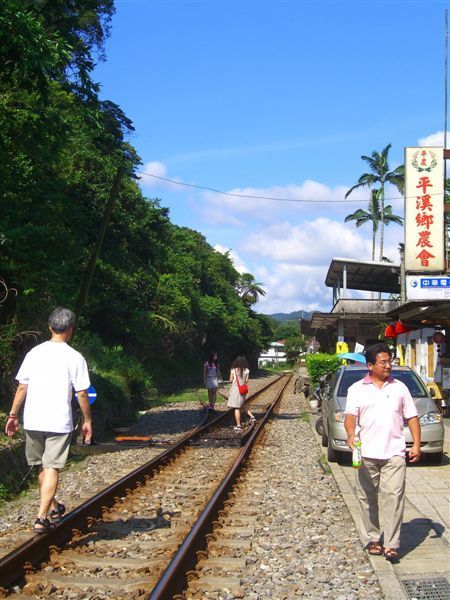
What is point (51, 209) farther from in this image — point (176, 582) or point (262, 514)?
point (176, 582)

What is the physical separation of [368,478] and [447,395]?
12.5 meters

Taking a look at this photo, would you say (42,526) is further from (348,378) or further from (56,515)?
(348,378)

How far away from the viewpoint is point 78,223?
47.8 ft

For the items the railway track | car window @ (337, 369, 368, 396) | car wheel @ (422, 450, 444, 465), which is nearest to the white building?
car window @ (337, 369, 368, 396)

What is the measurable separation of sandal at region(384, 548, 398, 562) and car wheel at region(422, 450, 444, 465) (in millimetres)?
5191

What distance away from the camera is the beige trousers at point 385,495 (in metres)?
5.33

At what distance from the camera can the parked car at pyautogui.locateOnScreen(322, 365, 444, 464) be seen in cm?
1012

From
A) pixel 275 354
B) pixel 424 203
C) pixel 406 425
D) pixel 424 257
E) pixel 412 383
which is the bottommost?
pixel 406 425

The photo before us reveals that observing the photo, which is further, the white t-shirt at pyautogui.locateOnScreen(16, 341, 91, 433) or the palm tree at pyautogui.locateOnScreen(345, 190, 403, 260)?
the palm tree at pyautogui.locateOnScreen(345, 190, 403, 260)

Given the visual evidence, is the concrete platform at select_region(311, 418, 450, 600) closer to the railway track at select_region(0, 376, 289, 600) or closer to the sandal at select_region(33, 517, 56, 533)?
the railway track at select_region(0, 376, 289, 600)

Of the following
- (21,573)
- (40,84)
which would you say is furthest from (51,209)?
(21,573)

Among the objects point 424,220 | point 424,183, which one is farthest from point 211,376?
point 424,183

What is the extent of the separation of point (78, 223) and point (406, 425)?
334 inches

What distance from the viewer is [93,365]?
19969 mm
